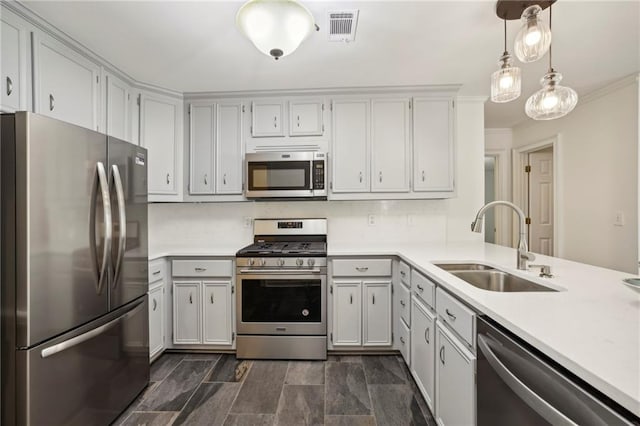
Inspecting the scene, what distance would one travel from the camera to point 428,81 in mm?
2471

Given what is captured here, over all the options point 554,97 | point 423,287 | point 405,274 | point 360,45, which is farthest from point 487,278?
point 360,45

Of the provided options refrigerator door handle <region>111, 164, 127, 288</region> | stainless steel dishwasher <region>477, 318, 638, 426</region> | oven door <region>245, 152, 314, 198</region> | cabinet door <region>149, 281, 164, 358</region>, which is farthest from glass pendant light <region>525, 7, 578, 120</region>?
cabinet door <region>149, 281, 164, 358</region>

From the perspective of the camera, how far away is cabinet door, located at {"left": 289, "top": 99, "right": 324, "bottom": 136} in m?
2.63

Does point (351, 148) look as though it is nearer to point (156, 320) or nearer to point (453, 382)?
point (453, 382)

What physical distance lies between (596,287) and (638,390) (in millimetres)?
899

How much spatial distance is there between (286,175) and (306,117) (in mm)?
601

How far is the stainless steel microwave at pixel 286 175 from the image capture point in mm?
2529

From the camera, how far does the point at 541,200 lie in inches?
148

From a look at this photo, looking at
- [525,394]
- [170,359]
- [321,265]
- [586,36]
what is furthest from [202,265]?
[586,36]

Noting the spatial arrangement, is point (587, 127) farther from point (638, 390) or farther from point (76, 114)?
point (76, 114)

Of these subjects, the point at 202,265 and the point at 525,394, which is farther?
the point at 202,265

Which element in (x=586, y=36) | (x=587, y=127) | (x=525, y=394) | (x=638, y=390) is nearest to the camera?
(x=638, y=390)

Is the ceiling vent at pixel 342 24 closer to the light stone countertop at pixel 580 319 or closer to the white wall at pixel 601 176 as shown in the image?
the light stone countertop at pixel 580 319

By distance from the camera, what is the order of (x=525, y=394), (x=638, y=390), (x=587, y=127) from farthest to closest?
1. (x=587, y=127)
2. (x=525, y=394)
3. (x=638, y=390)
